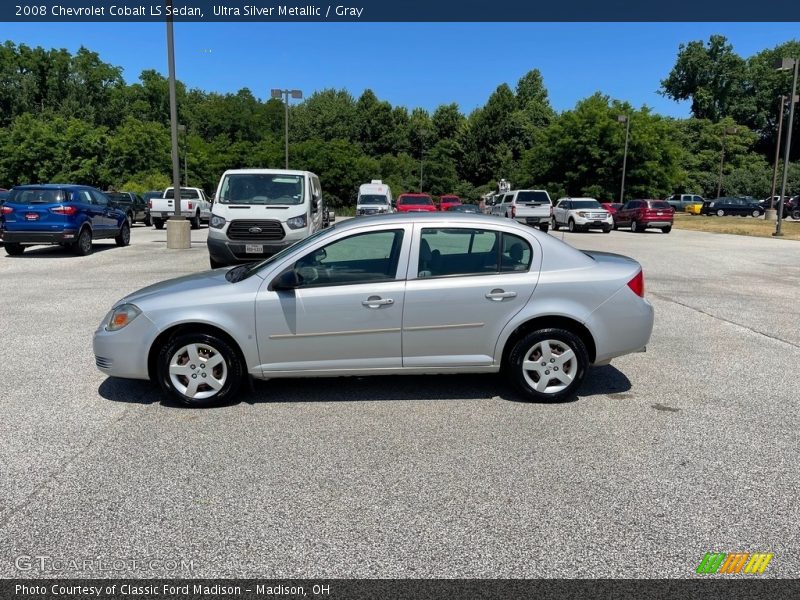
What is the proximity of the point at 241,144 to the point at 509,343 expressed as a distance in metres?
73.5

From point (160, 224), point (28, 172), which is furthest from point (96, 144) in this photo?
point (160, 224)

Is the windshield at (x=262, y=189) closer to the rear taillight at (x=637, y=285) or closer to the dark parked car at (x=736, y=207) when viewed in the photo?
the rear taillight at (x=637, y=285)

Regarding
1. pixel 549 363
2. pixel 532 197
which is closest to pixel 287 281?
pixel 549 363

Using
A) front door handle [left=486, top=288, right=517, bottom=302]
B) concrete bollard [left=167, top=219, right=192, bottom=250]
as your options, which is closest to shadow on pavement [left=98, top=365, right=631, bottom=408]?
front door handle [left=486, top=288, right=517, bottom=302]

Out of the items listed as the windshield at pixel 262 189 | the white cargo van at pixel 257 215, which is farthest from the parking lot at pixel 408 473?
the windshield at pixel 262 189

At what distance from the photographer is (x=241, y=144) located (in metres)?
74.1

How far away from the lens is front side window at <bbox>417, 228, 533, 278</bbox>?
5305 mm

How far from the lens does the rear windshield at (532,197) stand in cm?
3006

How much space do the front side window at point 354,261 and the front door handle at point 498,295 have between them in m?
0.78

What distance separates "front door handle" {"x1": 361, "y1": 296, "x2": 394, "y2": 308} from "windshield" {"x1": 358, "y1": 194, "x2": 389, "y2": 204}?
86.1 ft

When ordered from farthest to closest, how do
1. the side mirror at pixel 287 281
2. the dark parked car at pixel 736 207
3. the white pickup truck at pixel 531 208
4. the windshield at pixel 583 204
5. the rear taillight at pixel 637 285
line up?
the dark parked car at pixel 736 207 → the windshield at pixel 583 204 → the white pickup truck at pixel 531 208 → the rear taillight at pixel 637 285 → the side mirror at pixel 287 281

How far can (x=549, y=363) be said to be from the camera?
17.4ft

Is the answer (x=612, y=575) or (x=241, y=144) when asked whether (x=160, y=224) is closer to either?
(x=612, y=575)

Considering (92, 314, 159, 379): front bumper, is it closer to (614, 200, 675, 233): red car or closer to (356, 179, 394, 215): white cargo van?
(356, 179, 394, 215): white cargo van
